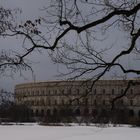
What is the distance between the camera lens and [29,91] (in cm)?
13012

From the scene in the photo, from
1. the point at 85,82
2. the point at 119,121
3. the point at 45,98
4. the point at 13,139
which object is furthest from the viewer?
the point at 45,98

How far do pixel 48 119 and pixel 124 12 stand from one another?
8929 cm

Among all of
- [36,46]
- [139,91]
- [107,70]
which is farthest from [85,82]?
[139,91]

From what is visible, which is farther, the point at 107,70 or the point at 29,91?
the point at 29,91

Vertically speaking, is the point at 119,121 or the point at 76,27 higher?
the point at 76,27

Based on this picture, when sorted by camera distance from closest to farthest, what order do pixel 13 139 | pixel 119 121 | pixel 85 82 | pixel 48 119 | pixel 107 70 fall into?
pixel 107 70
pixel 85 82
pixel 13 139
pixel 119 121
pixel 48 119

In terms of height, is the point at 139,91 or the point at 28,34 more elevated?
the point at 28,34

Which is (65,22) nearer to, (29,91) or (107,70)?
(107,70)

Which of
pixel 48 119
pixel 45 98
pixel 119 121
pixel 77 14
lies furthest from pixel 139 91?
pixel 45 98

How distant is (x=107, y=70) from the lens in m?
10.1

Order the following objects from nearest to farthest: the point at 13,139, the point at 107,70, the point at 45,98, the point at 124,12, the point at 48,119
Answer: the point at 124,12, the point at 107,70, the point at 13,139, the point at 48,119, the point at 45,98

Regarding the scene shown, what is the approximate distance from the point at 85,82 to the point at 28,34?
196 cm

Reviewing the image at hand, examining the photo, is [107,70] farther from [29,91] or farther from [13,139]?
[29,91]

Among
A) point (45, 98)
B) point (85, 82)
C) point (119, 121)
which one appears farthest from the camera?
point (45, 98)
